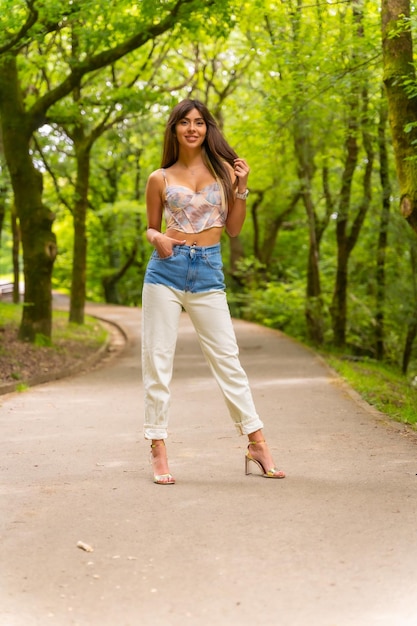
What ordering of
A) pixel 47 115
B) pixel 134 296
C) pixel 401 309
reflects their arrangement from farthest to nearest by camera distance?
pixel 134 296 → pixel 401 309 → pixel 47 115

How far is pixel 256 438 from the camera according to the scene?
602cm

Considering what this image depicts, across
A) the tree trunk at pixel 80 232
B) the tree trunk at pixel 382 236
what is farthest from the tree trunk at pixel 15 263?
the tree trunk at pixel 382 236

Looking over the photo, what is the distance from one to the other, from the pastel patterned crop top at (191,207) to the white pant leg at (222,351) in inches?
16.6

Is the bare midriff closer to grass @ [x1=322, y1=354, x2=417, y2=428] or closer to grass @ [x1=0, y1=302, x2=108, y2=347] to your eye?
grass @ [x1=322, y1=354, x2=417, y2=428]

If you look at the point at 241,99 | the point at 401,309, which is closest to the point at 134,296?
the point at 241,99

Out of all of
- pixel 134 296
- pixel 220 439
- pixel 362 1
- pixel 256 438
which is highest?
pixel 362 1

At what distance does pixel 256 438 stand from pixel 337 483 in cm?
57

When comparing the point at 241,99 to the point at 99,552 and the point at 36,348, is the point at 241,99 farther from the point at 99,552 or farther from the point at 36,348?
the point at 99,552

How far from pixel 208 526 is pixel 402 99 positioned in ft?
20.2

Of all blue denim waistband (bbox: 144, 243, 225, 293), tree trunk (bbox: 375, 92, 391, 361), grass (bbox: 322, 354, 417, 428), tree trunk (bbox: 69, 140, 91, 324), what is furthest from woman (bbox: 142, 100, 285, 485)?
tree trunk (bbox: 69, 140, 91, 324)

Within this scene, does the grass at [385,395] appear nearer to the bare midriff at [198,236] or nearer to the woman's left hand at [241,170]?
the bare midriff at [198,236]

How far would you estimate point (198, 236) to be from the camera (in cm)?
588

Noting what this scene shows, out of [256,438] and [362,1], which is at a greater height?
[362,1]

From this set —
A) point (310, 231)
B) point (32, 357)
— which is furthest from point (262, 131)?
point (310, 231)
